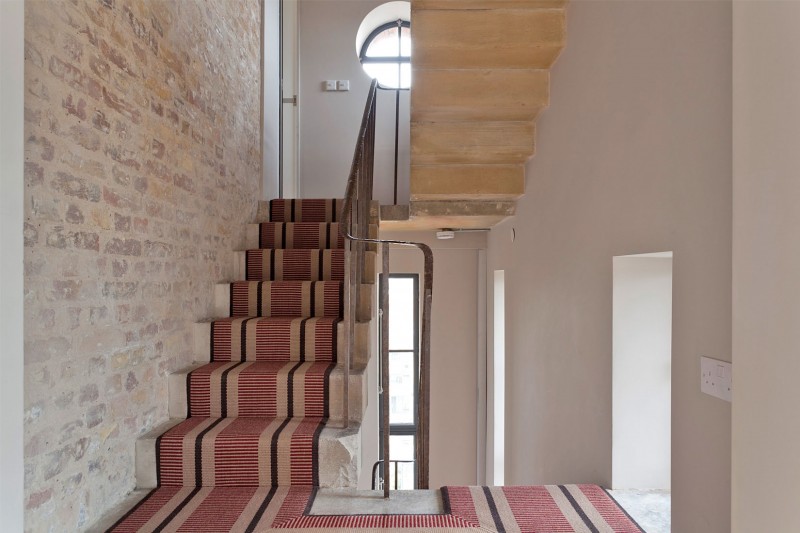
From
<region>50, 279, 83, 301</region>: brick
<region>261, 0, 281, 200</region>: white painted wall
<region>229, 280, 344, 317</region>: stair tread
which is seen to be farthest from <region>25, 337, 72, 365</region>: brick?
<region>261, 0, 281, 200</region>: white painted wall

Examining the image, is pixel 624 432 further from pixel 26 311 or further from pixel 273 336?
pixel 26 311

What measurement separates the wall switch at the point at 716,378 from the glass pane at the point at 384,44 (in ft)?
15.0

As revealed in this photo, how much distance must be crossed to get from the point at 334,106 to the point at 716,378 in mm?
4366

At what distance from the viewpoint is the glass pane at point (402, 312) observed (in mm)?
5637

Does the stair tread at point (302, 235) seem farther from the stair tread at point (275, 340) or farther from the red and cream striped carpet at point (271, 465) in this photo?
the stair tread at point (275, 340)

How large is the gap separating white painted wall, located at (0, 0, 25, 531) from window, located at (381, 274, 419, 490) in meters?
4.44

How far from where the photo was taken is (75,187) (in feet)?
5.23

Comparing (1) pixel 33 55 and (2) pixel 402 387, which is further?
(2) pixel 402 387

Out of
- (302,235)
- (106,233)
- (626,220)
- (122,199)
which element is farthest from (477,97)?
(106,233)

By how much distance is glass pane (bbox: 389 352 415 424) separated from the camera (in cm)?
582

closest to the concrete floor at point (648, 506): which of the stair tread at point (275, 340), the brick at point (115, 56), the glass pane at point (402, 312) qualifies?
the stair tread at point (275, 340)

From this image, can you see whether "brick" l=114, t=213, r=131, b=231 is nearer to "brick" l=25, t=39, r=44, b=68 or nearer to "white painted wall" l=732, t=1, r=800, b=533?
"brick" l=25, t=39, r=44, b=68

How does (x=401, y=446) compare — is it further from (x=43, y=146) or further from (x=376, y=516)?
(x=43, y=146)

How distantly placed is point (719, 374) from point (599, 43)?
4.76 feet
